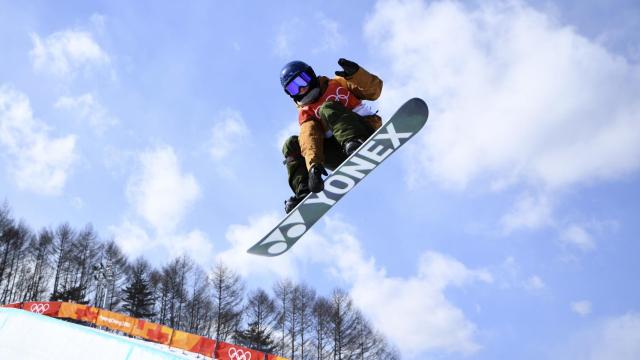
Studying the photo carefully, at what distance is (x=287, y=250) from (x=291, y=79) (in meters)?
2.19

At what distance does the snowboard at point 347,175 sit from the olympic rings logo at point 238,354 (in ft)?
61.0

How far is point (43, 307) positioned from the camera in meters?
28.7

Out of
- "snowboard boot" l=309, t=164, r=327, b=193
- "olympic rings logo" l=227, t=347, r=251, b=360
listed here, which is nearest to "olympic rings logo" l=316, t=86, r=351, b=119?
"snowboard boot" l=309, t=164, r=327, b=193

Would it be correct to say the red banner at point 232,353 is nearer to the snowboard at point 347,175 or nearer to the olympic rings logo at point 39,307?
the olympic rings logo at point 39,307

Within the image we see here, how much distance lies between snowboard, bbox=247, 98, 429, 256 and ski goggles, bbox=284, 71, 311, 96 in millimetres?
1018

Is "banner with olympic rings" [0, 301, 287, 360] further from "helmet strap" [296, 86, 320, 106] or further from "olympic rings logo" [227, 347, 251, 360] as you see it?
"helmet strap" [296, 86, 320, 106]

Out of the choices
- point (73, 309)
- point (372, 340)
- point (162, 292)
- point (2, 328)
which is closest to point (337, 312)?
point (372, 340)

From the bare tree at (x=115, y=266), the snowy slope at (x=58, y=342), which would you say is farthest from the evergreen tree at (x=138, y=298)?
the snowy slope at (x=58, y=342)

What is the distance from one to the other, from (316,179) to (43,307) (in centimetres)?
3152

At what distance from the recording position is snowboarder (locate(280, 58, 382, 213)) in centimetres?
477

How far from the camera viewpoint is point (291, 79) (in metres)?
4.94

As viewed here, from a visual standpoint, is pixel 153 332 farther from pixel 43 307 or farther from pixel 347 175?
pixel 347 175

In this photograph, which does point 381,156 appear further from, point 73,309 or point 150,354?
point 73,309

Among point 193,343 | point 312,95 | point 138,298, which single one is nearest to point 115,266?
point 138,298
